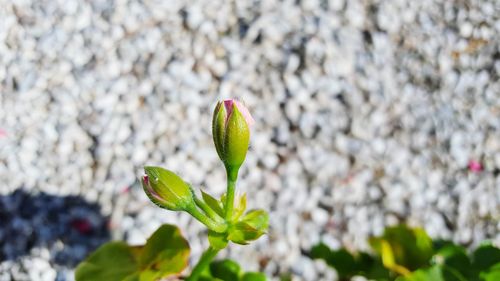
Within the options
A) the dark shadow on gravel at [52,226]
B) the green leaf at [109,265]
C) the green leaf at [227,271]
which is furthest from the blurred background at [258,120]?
the green leaf at [227,271]

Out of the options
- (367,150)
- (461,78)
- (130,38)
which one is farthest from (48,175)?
(461,78)

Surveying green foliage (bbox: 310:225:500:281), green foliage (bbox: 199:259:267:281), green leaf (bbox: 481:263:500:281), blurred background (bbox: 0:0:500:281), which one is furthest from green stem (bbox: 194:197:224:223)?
blurred background (bbox: 0:0:500:281)

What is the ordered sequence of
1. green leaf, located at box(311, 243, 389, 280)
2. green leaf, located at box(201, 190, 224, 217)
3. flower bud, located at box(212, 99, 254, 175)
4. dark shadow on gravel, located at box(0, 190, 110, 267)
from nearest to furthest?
1. flower bud, located at box(212, 99, 254, 175)
2. green leaf, located at box(201, 190, 224, 217)
3. green leaf, located at box(311, 243, 389, 280)
4. dark shadow on gravel, located at box(0, 190, 110, 267)

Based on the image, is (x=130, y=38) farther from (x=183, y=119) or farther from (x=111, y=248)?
(x=111, y=248)

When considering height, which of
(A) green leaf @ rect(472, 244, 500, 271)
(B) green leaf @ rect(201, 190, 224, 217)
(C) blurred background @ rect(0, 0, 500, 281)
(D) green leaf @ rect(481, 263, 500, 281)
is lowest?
(D) green leaf @ rect(481, 263, 500, 281)

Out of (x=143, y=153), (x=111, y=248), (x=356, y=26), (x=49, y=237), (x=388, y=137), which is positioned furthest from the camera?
(x=356, y=26)

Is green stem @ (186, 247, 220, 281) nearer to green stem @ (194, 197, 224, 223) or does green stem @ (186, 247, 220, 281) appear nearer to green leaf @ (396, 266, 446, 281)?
green stem @ (194, 197, 224, 223)
